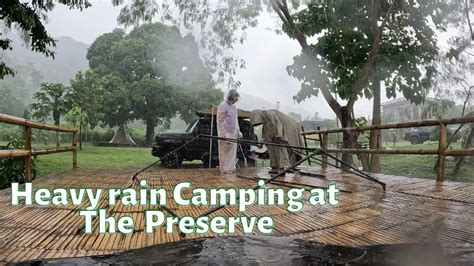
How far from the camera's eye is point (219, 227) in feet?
5.89

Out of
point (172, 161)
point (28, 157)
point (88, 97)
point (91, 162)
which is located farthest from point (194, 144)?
point (88, 97)

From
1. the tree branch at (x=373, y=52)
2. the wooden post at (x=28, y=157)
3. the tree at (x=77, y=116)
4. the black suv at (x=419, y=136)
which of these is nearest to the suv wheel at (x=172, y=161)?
the tree branch at (x=373, y=52)

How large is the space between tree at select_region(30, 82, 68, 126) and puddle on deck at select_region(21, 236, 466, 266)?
18.4 meters

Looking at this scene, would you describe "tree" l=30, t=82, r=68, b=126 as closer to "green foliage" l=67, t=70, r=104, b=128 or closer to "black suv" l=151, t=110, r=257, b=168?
"green foliage" l=67, t=70, r=104, b=128

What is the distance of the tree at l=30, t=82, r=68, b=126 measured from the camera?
56.9 ft

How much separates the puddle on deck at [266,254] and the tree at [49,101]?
1835 cm

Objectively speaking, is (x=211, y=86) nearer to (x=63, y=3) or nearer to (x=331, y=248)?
(x=63, y=3)

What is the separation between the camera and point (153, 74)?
19.7 m

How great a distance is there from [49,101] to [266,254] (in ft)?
63.2

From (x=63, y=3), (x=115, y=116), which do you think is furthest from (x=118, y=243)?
(x=115, y=116)

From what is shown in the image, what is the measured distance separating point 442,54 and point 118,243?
10.9m

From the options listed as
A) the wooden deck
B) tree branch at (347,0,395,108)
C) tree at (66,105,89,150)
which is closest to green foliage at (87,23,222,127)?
tree at (66,105,89,150)

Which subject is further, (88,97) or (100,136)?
(100,136)

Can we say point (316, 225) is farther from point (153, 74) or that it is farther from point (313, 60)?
point (153, 74)
